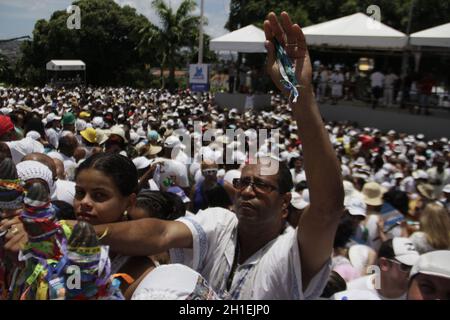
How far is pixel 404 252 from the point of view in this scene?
2.29 meters

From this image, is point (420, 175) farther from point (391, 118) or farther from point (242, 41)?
point (242, 41)

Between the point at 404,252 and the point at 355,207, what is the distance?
1510 millimetres

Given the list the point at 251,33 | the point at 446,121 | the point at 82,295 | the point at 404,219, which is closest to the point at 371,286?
the point at 82,295

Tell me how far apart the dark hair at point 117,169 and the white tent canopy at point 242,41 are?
13515 mm

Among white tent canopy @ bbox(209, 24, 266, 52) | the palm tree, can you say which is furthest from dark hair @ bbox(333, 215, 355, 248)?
the palm tree

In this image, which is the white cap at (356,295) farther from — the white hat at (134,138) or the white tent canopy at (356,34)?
the white tent canopy at (356,34)

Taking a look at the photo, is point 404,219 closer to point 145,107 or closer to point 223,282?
point 223,282

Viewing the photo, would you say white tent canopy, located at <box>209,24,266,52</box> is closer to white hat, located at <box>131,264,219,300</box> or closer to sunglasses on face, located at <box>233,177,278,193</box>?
sunglasses on face, located at <box>233,177,278,193</box>

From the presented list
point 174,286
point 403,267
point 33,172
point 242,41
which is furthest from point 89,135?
point 242,41

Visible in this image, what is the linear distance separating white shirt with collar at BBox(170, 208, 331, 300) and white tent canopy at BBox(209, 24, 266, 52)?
1355 cm

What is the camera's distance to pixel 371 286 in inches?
88.4

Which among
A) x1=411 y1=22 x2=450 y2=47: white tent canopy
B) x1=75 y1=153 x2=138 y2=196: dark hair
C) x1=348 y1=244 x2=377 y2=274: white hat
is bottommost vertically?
x1=348 y1=244 x2=377 y2=274: white hat

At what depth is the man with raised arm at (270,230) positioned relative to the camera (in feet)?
3.86

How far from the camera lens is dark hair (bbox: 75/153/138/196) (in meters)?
1.50
